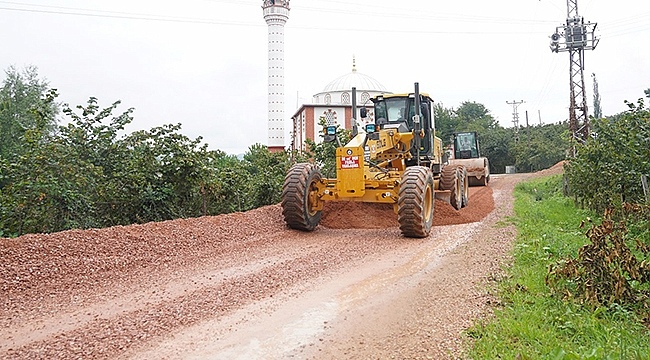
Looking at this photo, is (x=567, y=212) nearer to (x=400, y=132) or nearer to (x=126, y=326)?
(x=400, y=132)

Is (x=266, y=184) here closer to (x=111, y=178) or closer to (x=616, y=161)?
(x=111, y=178)

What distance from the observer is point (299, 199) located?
10375mm

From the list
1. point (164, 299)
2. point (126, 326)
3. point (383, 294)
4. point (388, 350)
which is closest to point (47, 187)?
point (164, 299)

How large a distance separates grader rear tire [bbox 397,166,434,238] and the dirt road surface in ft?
0.70

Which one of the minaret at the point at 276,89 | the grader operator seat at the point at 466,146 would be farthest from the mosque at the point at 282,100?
the grader operator seat at the point at 466,146

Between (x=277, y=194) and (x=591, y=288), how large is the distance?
1034cm

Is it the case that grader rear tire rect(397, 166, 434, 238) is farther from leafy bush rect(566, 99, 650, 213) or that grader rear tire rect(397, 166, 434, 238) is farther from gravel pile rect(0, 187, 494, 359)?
leafy bush rect(566, 99, 650, 213)

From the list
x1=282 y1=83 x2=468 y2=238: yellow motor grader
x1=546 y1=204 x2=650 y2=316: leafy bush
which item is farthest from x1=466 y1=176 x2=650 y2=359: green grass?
x1=282 y1=83 x2=468 y2=238: yellow motor grader

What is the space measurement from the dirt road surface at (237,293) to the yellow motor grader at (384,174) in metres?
0.59

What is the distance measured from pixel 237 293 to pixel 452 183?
9303 millimetres

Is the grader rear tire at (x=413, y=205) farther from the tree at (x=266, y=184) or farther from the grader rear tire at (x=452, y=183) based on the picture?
the tree at (x=266, y=184)

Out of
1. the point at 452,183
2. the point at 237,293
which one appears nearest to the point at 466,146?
the point at 452,183

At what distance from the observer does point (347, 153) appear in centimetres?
1038

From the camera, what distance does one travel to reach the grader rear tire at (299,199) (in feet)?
34.2
